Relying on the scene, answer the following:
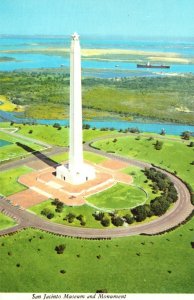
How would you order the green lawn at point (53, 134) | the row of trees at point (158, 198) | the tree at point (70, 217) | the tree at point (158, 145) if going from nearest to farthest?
the tree at point (70, 217) → the row of trees at point (158, 198) → the tree at point (158, 145) → the green lawn at point (53, 134)

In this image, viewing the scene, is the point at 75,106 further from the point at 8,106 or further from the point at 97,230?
the point at 8,106

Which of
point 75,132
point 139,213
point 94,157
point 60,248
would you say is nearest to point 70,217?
point 60,248

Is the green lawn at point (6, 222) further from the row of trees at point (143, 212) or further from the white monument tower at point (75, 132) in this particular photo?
the white monument tower at point (75, 132)

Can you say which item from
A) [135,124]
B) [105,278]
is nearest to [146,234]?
[105,278]

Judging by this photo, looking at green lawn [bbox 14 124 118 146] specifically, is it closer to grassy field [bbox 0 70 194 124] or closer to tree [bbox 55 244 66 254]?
grassy field [bbox 0 70 194 124]

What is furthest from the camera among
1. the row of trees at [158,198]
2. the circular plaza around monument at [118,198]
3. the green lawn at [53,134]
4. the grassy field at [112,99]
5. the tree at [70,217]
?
the grassy field at [112,99]

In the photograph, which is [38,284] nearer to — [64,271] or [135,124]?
[64,271]

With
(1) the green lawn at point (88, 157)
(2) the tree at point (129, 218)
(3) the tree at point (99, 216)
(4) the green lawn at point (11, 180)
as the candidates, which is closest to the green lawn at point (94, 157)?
(1) the green lawn at point (88, 157)
